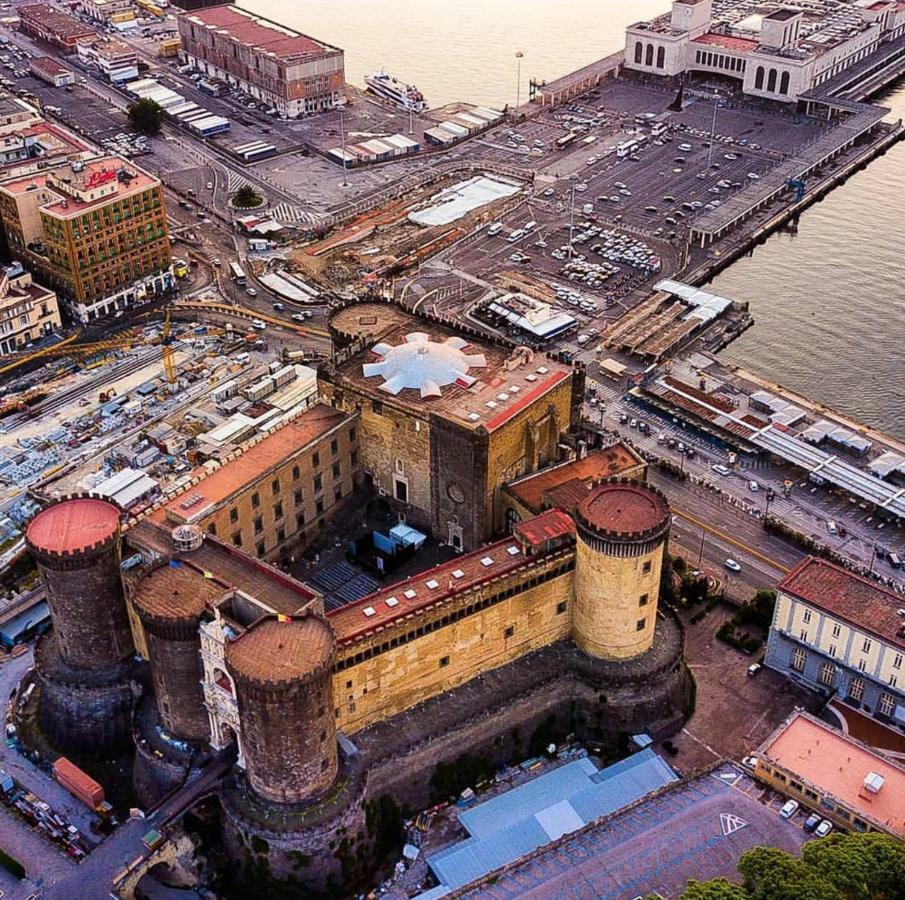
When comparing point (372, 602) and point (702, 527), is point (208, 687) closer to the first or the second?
point (372, 602)

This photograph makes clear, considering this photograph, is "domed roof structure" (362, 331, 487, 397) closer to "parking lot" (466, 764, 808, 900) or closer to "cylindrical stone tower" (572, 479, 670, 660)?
"cylindrical stone tower" (572, 479, 670, 660)

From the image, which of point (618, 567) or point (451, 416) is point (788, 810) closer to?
point (618, 567)

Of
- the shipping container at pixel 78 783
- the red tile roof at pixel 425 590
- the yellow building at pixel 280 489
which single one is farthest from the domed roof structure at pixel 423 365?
the shipping container at pixel 78 783

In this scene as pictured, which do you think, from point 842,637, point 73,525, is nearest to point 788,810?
point 842,637

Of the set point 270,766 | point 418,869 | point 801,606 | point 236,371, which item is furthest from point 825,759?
point 236,371

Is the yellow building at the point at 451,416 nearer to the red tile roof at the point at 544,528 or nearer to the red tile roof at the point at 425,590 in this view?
the red tile roof at the point at 544,528

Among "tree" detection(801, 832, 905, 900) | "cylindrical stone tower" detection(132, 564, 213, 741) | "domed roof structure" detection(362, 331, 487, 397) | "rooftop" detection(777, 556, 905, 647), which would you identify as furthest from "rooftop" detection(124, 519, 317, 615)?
"rooftop" detection(777, 556, 905, 647)
